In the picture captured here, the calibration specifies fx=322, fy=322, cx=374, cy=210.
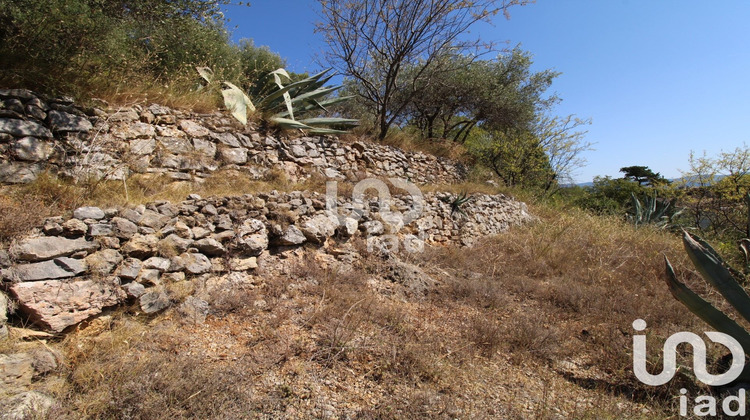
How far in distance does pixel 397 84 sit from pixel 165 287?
8689 millimetres

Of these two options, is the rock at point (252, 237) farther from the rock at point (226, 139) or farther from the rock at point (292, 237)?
the rock at point (226, 139)

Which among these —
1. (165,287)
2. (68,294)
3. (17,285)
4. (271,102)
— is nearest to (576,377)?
(165,287)

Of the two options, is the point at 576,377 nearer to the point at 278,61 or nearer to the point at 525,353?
the point at 525,353

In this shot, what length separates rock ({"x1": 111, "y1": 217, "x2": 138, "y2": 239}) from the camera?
280 cm

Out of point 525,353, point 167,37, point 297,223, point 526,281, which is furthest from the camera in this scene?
point 167,37

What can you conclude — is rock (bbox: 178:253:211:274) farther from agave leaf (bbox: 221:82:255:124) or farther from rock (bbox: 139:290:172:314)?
agave leaf (bbox: 221:82:255:124)

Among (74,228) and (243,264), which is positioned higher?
(74,228)

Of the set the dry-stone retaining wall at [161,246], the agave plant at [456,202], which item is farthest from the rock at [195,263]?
the agave plant at [456,202]

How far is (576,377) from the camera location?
2586 mm

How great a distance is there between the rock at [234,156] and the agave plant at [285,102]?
18.9 inches

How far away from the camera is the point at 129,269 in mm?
2672

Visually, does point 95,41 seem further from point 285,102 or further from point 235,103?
point 285,102

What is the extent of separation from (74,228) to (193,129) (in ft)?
8.98

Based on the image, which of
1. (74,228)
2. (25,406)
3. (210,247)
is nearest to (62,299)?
(74,228)
